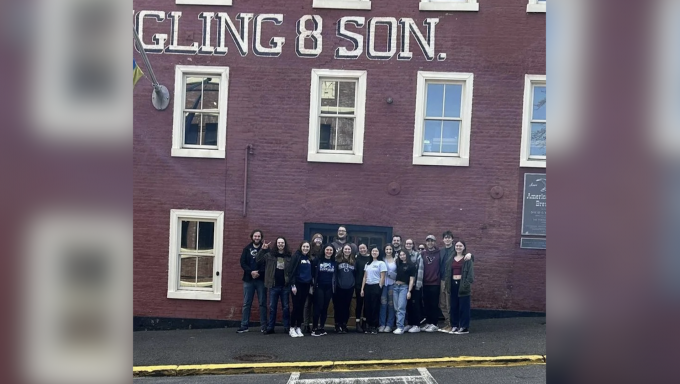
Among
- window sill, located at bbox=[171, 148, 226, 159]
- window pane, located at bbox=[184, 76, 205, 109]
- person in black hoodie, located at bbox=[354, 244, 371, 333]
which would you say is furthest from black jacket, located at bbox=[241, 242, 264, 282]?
window pane, located at bbox=[184, 76, 205, 109]

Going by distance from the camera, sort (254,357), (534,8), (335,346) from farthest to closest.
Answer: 1. (534,8)
2. (335,346)
3. (254,357)

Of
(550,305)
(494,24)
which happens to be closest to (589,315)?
(550,305)

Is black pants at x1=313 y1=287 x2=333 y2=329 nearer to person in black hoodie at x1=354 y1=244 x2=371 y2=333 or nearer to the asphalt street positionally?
person in black hoodie at x1=354 y1=244 x2=371 y2=333

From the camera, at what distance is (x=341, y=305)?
9.35m

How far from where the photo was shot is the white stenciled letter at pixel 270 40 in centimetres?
979

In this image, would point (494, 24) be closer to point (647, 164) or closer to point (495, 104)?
point (495, 104)

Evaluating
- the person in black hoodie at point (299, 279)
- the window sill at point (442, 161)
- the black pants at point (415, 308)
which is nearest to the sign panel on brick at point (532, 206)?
the window sill at point (442, 161)

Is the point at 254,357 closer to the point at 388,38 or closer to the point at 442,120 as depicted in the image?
the point at 442,120

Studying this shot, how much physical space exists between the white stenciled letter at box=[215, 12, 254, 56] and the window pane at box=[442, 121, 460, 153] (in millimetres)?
3787

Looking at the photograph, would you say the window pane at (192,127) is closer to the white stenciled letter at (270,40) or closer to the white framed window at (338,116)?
the white stenciled letter at (270,40)

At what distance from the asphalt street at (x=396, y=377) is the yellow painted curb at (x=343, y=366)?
0.52ft

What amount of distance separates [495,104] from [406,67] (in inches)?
66.0

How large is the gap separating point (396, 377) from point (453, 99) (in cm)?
522

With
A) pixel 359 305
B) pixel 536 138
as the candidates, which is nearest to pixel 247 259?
pixel 359 305
